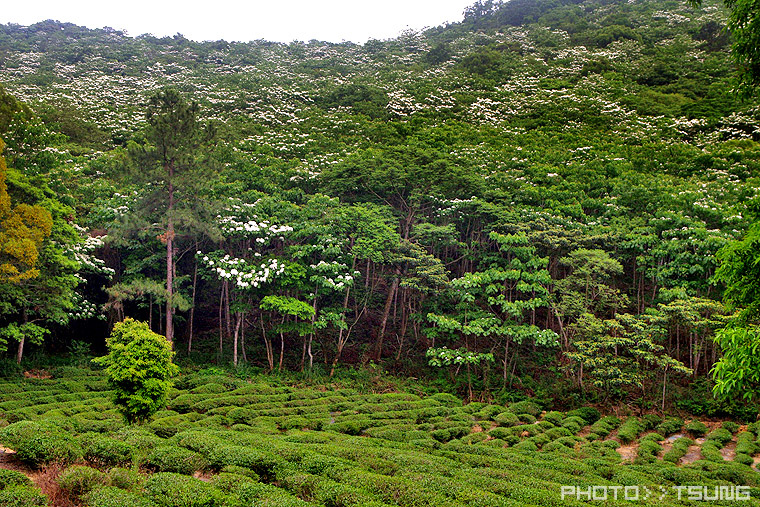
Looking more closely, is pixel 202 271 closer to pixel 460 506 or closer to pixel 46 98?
pixel 460 506

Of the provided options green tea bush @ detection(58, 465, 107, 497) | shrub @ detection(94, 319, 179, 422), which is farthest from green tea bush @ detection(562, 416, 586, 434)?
green tea bush @ detection(58, 465, 107, 497)

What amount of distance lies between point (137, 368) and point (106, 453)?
2851 mm

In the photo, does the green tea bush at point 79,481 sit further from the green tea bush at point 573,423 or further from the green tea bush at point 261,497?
the green tea bush at point 573,423

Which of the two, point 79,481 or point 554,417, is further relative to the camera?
point 554,417

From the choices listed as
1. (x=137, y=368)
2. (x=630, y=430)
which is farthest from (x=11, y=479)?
(x=630, y=430)

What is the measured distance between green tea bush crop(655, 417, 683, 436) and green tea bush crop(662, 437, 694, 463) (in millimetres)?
1062

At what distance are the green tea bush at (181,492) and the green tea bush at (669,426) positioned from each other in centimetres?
1665

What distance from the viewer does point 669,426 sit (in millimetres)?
17078

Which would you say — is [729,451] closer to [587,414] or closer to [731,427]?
[731,427]

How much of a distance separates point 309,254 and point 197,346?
8.48 m

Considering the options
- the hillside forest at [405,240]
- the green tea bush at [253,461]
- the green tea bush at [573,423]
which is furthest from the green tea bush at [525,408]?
the green tea bush at [253,461]

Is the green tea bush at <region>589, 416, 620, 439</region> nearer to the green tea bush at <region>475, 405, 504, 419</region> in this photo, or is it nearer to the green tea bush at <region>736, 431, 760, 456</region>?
the green tea bush at <region>475, 405, 504, 419</region>

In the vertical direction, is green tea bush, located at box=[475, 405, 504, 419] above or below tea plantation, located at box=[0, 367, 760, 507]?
below

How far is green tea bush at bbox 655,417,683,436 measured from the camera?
16845mm
